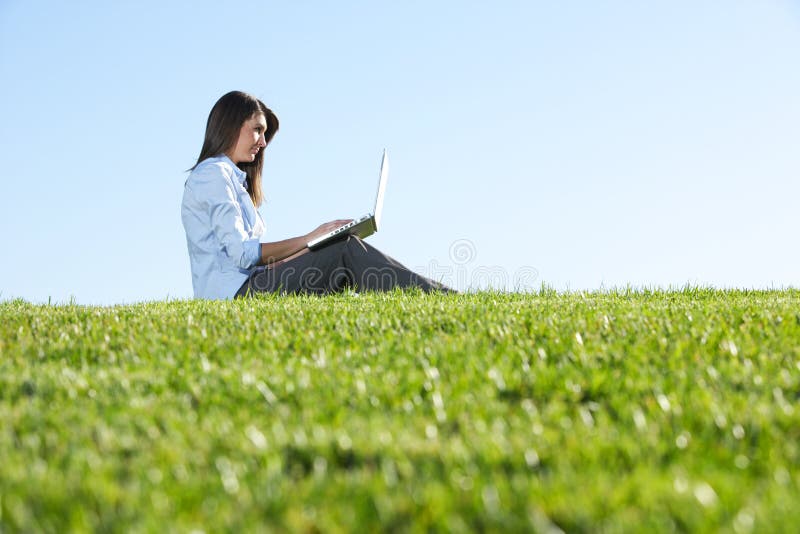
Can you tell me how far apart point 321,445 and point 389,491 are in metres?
0.43

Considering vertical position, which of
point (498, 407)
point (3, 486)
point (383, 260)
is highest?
point (383, 260)

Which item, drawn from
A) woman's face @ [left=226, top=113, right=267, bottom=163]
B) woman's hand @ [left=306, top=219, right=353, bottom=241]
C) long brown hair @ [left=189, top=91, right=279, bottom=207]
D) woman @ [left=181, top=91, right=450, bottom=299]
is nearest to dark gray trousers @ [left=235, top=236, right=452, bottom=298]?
woman @ [left=181, top=91, right=450, bottom=299]

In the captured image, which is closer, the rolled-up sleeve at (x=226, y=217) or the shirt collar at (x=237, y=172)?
the rolled-up sleeve at (x=226, y=217)

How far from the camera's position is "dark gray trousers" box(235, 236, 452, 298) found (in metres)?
7.64

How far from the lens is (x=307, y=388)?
3480 millimetres

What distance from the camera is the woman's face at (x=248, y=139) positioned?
8258 mm

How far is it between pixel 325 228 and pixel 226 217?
3.29 ft

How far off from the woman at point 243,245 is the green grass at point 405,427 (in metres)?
2.29

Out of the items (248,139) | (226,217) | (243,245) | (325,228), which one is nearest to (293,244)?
(325,228)

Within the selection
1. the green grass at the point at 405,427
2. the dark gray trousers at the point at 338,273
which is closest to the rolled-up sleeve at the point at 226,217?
the dark gray trousers at the point at 338,273

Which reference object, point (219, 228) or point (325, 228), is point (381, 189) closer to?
point (325, 228)

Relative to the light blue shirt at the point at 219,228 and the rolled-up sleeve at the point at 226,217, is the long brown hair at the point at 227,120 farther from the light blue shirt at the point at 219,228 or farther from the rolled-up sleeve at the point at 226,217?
the rolled-up sleeve at the point at 226,217

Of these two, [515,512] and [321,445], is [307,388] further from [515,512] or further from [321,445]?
[515,512]

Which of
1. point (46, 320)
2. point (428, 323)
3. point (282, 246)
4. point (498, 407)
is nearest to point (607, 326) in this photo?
point (428, 323)
